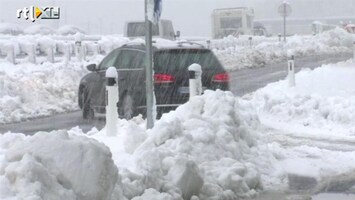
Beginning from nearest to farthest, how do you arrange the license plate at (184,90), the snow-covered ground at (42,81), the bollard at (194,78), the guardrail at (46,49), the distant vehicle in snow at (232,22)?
the bollard at (194,78)
the license plate at (184,90)
the snow-covered ground at (42,81)
the guardrail at (46,49)
the distant vehicle in snow at (232,22)

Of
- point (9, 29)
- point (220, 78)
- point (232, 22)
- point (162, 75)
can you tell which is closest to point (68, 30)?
point (9, 29)

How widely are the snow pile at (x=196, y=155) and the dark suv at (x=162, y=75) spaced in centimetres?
343

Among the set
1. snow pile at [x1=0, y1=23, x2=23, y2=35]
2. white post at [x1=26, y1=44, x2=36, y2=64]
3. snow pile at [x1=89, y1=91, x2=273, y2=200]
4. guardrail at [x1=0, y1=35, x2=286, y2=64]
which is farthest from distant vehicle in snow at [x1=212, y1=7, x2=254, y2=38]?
snow pile at [x1=89, y1=91, x2=273, y2=200]

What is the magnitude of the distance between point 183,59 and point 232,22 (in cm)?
4018

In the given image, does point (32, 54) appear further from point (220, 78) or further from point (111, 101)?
point (111, 101)

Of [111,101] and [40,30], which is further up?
[40,30]

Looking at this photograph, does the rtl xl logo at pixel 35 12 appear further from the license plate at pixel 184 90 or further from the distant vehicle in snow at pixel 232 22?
the distant vehicle in snow at pixel 232 22

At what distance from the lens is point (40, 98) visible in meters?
17.9

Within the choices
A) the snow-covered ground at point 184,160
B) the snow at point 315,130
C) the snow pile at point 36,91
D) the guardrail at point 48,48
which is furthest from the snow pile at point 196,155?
the guardrail at point 48,48

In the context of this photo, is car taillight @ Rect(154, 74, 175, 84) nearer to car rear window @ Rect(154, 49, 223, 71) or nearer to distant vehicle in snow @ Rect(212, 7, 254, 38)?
car rear window @ Rect(154, 49, 223, 71)

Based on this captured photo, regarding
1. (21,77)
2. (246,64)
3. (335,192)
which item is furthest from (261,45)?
(335,192)

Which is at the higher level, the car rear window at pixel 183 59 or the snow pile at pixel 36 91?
the car rear window at pixel 183 59

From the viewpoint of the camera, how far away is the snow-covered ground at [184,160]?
5.98m

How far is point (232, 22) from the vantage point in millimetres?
53156
